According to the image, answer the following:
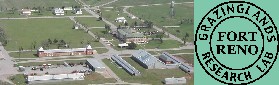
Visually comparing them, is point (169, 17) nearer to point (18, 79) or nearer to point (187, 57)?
point (187, 57)

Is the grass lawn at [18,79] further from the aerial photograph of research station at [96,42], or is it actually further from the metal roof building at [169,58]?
the metal roof building at [169,58]

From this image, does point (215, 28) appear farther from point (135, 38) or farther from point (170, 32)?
point (170, 32)

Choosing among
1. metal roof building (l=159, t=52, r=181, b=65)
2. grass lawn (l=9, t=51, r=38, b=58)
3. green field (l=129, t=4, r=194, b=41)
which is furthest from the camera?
green field (l=129, t=4, r=194, b=41)

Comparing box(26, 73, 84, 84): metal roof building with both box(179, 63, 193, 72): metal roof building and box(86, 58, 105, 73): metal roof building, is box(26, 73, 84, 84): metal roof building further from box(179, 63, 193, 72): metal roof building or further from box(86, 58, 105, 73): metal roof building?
box(179, 63, 193, 72): metal roof building

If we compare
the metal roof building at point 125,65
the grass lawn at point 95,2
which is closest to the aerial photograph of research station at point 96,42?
the metal roof building at point 125,65

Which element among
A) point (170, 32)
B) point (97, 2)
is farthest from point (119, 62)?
point (97, 2)

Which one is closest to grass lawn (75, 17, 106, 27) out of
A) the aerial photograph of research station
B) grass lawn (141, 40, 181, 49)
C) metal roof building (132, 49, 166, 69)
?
the aerial photograph of research station

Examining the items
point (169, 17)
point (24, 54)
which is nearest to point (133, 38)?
point (24, 54)
